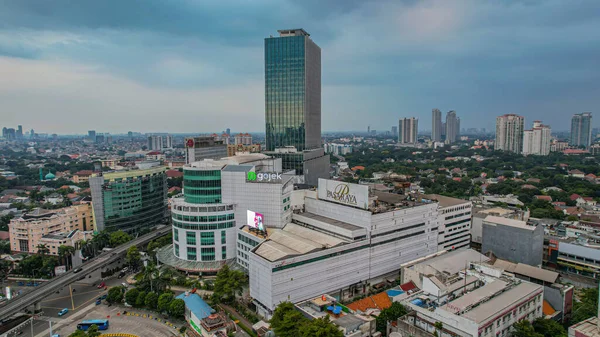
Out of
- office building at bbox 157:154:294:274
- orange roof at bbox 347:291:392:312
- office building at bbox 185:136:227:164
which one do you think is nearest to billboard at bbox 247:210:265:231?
office building at bbox 157:154:294:274

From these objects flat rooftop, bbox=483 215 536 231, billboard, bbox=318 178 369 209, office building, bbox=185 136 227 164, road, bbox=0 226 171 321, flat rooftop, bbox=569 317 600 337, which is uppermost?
office building, bbox=185 136 227 164

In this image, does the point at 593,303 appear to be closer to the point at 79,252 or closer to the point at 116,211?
the point at 79,252

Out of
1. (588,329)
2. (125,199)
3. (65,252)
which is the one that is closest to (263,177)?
(65,252)

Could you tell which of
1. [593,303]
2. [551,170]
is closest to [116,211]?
[593,303]

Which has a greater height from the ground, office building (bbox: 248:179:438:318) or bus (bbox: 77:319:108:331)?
office building (bbox: 248:179:438:318)

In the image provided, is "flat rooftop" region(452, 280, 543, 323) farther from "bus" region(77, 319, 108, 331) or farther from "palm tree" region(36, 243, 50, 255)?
"palm tree" region(36, 243, 50, 255)

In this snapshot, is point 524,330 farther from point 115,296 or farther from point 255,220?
point 115,296
